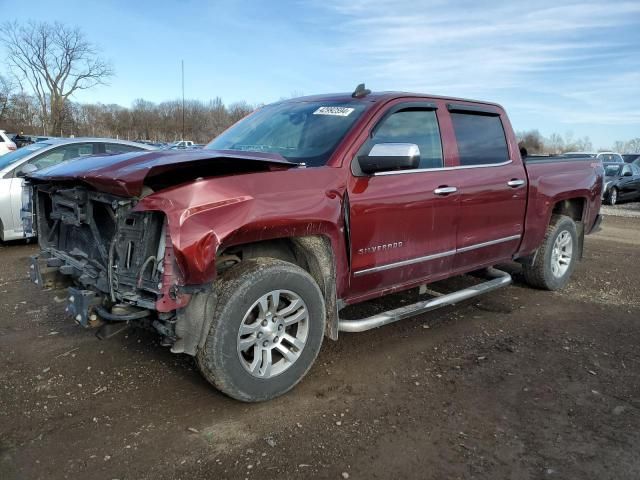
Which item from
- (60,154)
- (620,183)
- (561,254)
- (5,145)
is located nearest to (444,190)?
(561,254)

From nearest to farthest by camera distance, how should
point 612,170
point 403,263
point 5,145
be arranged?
1. point 403,263
2. point 5,145
3. point 612,170

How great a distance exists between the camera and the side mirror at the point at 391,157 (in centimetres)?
335

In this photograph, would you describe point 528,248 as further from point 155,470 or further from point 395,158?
point 155,470

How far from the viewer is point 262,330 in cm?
312

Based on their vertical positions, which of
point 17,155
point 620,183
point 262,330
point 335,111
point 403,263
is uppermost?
point 335,111

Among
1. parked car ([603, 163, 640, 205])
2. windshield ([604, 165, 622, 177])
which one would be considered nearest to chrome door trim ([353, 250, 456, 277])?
parked car ([603, 163, 640, 205])

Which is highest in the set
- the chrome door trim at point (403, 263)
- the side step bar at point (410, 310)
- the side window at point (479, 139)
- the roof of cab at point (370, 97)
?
the roof of cab at point (370, 97)

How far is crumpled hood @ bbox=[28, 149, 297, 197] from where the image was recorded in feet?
8.74

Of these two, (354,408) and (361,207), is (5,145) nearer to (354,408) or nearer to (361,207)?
(361,207)

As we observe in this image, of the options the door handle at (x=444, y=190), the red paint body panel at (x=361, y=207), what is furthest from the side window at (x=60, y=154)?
the door handle at (x=444, y=190)

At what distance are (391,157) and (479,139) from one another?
169cm

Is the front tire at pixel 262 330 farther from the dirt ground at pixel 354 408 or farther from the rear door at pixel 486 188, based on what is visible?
the rear door at pixel 486 188

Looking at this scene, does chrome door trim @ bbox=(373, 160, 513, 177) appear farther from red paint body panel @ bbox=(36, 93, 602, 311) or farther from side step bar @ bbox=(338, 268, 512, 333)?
side step bar @ bbox=(338, 268, 512, 333)

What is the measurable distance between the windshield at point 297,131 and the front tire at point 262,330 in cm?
88
